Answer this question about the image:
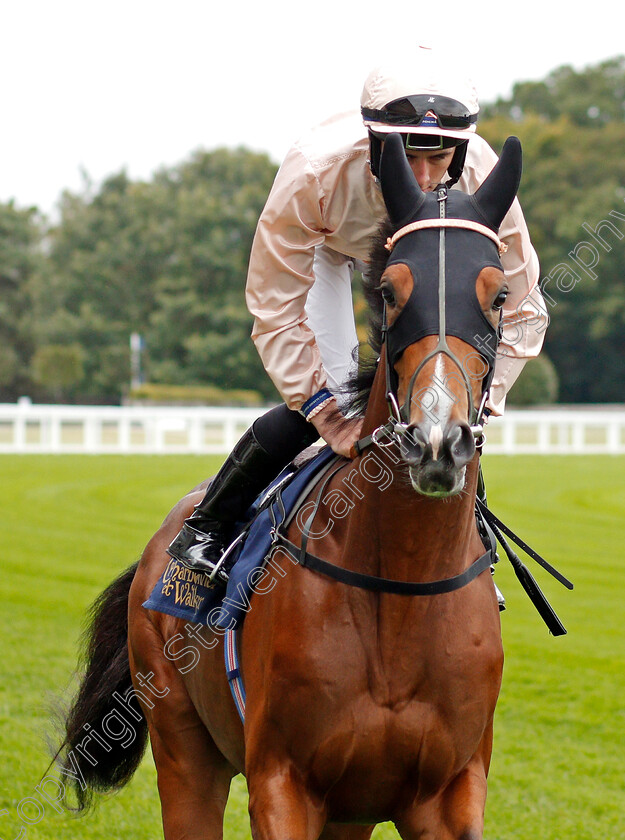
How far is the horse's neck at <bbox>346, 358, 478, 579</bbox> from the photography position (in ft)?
9.47

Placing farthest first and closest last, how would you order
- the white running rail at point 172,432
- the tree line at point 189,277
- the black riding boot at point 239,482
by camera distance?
1. the tree line at point 189,277
2. the white running rail at point 172,432
3. the black riding boot at point 239,482

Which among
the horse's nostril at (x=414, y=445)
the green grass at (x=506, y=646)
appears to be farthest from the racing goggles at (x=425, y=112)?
the green grass at (x=506, y=646)

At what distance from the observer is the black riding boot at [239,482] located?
3.64 meters

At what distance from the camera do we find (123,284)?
4875 cm

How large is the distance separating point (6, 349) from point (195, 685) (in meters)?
47.2

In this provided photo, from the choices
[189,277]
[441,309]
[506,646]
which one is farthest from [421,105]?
[189,277]

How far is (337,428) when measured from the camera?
10.7 feet

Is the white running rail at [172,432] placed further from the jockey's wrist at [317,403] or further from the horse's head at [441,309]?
the horse's head at [441,309]

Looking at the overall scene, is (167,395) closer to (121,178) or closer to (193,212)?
(193,212)

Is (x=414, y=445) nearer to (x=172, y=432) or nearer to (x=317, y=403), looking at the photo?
(x=317, y=403)

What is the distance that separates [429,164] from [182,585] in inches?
67.1

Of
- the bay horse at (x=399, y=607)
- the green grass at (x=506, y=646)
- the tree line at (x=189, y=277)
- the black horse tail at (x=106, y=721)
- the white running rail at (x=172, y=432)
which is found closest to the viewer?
the bay horse at (x=399, y=607)

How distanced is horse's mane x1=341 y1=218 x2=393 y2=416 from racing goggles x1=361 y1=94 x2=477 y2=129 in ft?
1.02

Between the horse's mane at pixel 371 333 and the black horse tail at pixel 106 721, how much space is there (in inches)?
75.7
